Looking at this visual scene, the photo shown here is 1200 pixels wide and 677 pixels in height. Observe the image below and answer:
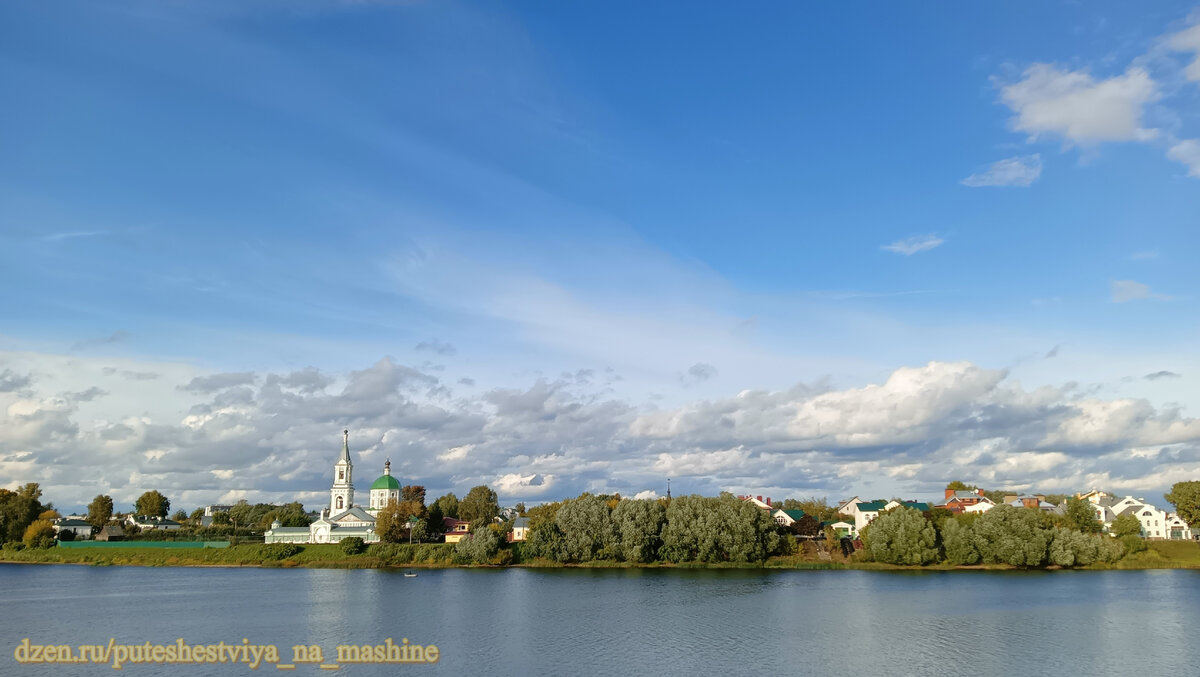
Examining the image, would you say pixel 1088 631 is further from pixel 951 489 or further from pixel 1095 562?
pixel 951 489

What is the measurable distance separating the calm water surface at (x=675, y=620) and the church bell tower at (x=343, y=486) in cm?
6023

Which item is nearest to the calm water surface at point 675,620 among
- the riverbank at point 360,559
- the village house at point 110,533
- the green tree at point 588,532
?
the riverbank at point 360,559

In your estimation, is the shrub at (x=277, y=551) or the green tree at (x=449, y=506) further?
the green tree at (x=449, y=506)

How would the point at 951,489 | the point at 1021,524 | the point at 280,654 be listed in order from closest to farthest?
the point at 280,654
the point at 1021,524
the point at 951,489

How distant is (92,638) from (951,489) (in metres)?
132

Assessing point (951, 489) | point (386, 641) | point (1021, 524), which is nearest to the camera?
point (386, 641)

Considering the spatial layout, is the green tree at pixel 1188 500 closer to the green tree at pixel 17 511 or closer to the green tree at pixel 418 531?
the green tree at pixel 418 531

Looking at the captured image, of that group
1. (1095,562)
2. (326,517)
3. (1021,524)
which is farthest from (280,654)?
(326,517)

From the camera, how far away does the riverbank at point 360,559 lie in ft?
271

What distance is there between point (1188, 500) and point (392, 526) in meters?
99.1

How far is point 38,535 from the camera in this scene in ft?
375

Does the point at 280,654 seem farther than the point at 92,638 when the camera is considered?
No

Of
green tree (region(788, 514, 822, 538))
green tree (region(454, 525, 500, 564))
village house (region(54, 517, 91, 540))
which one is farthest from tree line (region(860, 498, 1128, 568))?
village house (region(54, 517, 91, 540))

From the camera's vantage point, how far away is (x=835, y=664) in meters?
38.3
